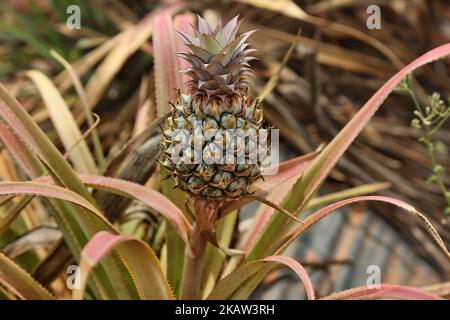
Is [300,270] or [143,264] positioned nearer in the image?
[300,270]

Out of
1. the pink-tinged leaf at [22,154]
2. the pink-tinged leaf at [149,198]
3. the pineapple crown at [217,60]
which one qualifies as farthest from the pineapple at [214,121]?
the pink-tinged leaf at [22,154]

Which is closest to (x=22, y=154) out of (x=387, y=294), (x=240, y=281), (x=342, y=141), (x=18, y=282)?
(x=18, y=282)

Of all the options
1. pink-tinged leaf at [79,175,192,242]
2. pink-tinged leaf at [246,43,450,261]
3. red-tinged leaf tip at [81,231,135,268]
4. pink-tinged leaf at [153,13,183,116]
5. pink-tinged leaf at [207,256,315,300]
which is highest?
pink-tinged leaf at [153,13,183,116]

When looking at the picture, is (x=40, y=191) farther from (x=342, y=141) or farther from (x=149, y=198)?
(x=342, y=141)

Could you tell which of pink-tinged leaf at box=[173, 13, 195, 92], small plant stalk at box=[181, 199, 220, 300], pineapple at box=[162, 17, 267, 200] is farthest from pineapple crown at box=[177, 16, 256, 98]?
pink-tinged leaf at box=[173, 13, 195, 92]

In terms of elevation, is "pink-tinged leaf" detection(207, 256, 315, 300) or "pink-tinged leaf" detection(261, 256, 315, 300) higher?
Answer: "pink-tinged leaf" detection(207, 256, 315, 300)

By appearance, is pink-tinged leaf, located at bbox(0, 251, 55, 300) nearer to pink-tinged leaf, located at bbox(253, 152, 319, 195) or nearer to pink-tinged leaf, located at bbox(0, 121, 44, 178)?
pink-tinged leaf, located at bbox(0, 121, 44, 178)
